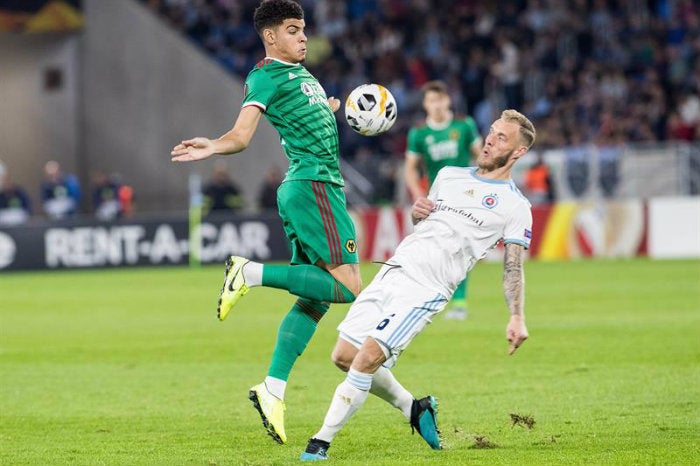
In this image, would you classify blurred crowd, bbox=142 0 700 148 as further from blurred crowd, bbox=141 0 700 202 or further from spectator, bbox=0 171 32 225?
spectator, bbox=0 171 32 225

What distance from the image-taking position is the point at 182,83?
33.0 m

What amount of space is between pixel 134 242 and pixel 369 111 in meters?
20.0

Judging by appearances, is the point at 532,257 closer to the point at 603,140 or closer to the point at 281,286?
the point at 603,140

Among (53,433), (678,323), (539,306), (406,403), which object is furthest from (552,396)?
(539,306)

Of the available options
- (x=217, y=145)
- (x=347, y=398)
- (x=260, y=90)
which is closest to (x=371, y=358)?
(x=347, y=398)

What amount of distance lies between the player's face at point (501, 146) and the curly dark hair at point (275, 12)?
143cm

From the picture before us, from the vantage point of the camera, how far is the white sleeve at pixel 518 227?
7.07m

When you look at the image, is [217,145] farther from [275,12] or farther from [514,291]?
[514,291]

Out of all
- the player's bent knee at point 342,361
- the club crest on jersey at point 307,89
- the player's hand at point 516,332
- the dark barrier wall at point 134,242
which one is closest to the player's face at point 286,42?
the club crest on jersey at point 307,89

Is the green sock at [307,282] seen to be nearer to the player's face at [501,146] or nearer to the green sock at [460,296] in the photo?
the player's face at [501,146]

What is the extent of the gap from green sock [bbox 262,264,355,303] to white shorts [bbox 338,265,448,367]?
508 mm

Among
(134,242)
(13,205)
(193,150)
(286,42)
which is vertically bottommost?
(134,242)

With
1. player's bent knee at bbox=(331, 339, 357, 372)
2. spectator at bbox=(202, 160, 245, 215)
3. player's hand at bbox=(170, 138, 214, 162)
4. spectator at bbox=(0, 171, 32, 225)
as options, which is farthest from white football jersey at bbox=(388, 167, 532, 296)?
spectator at bbox=(0, 171, 32, 225)

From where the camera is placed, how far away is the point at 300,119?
7.66m
